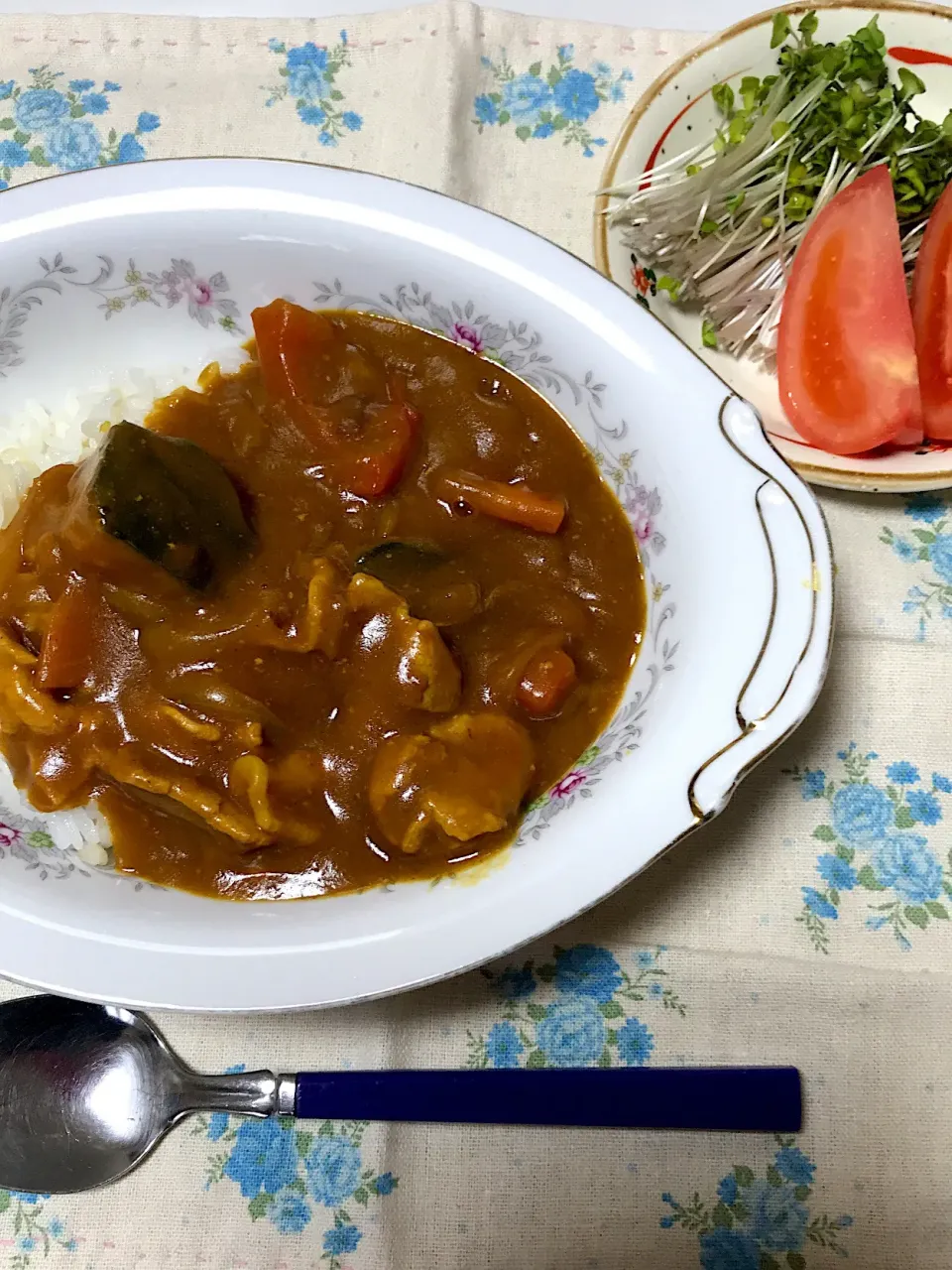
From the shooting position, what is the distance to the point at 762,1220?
6.24ft

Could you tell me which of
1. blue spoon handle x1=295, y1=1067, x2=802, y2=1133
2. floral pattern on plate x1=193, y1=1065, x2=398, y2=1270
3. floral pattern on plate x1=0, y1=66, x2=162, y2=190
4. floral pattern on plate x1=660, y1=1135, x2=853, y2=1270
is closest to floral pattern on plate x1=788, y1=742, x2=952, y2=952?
blue spoon handle x1=295, y1=1067, x2=802, y2=1133

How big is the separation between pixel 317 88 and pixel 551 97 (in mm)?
699

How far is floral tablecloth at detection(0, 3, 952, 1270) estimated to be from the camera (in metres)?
1.89

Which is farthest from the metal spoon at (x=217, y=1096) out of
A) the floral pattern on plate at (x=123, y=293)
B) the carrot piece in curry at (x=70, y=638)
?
the floral pattern on plate at (x=123, y=293)

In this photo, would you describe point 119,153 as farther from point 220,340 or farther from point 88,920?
point 88,920

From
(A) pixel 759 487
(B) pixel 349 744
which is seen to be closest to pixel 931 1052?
(A) pixel 759 487

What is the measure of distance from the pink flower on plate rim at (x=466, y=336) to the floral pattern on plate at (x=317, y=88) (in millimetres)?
1034

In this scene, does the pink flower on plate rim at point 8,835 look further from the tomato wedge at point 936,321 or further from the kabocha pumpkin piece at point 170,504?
the tomato wedge at point 936,321

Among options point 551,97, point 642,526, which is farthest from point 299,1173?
point 551,97

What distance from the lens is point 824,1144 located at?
6.38 feet

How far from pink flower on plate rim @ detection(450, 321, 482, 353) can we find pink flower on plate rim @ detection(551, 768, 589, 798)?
→ 0.98 m

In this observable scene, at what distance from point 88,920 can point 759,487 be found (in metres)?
1.51

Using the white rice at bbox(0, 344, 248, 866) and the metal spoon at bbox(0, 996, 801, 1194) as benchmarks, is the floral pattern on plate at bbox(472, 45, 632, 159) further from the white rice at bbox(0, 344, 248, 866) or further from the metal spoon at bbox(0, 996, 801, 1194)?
the metal spoon at bbox(0, 996, 801, 1194)

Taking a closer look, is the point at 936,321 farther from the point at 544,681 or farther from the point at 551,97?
the point at 544,681
